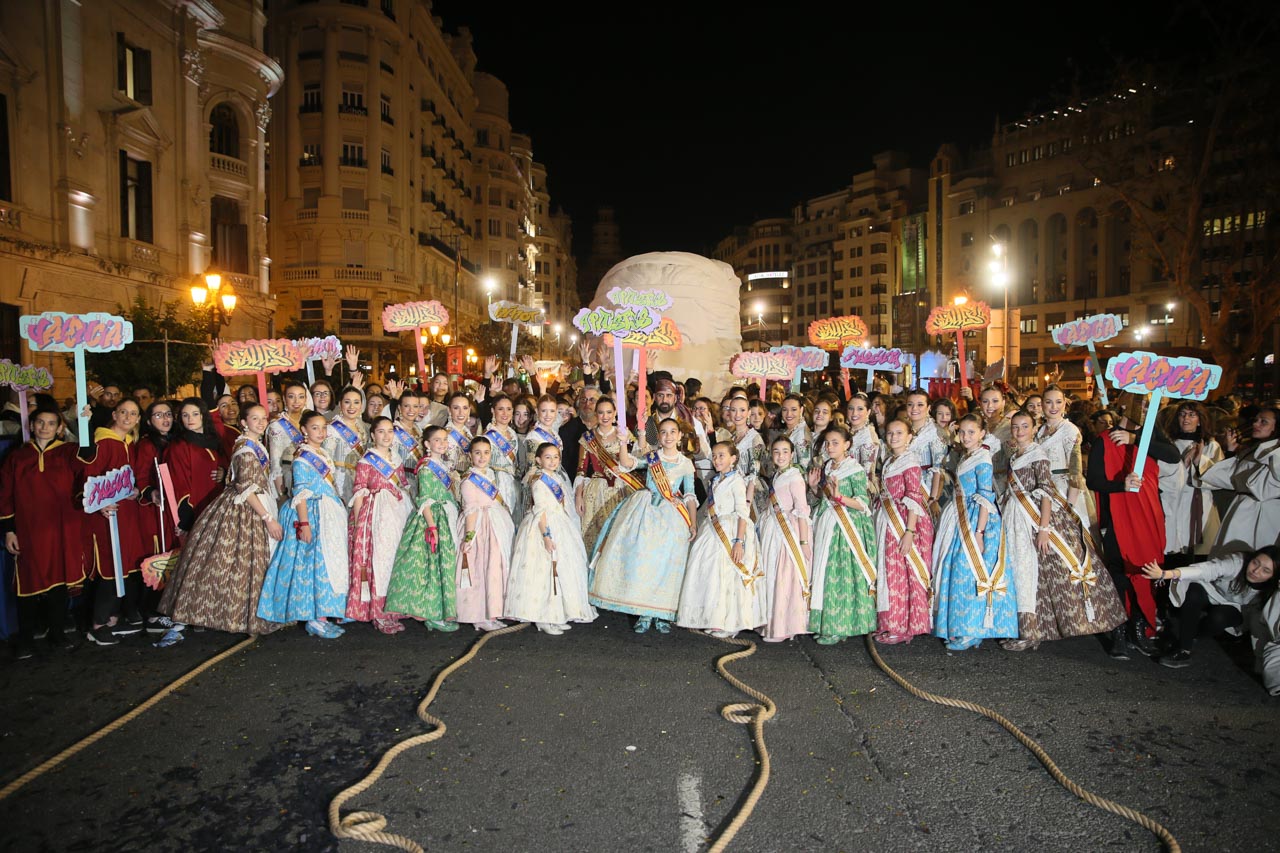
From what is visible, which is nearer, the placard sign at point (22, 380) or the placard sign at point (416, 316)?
the placard sign at point (22, 380)

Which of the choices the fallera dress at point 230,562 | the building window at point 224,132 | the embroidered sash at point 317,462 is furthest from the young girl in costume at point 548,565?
the building window at point 224,132

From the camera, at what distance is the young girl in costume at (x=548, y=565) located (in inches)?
228

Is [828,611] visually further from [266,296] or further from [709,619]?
[266,296]

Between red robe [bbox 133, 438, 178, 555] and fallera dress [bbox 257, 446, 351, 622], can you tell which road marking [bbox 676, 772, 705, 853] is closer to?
fallera dress [bbox 257, 446, 351, 622]

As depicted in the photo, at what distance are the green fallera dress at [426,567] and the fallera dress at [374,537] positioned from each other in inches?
4.2

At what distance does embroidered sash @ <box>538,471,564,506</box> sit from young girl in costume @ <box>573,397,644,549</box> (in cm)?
63

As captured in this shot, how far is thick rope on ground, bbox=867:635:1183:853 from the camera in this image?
11.0 ft

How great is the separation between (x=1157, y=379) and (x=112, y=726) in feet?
22.4

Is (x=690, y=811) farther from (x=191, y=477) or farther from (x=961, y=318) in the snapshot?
(x=961, y=318)

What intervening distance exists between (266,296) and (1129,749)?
25.5 metres

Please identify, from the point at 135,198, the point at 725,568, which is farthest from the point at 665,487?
the point at 135,198

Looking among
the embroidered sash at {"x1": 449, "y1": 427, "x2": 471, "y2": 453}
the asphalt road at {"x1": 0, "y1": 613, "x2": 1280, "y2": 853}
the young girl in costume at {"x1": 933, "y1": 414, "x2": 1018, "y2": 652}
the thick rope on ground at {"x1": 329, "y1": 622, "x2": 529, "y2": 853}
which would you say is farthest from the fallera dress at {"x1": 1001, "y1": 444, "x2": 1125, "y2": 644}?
the embroidered sash at {"x1": 449, "y1": 427, "x2": 471, "y2": 453}

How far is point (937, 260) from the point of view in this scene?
77250mm

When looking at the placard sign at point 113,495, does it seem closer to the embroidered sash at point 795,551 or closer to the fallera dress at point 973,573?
the embroidered sash at point 795,551
